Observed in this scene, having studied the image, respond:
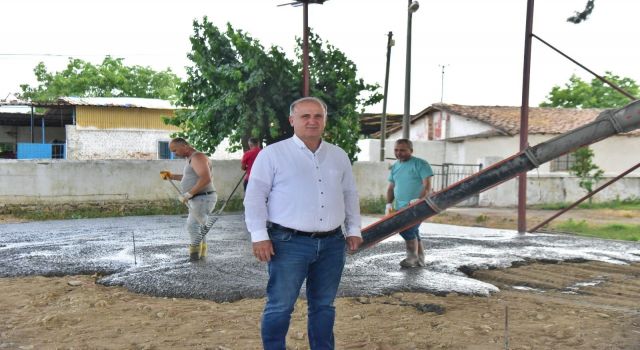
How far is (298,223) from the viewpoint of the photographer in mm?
3730

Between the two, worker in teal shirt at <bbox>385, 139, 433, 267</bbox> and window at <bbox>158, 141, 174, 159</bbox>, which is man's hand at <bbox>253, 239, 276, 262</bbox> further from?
window at <bbox>158, 141, 174, 159</bbox>

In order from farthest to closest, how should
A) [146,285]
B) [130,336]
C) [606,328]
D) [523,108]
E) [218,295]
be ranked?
[523,108]
[146,285]
[218,295]
[606,328]
[130,336]

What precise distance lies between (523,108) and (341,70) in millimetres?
7026

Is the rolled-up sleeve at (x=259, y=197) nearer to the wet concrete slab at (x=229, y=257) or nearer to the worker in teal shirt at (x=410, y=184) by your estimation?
the wet concrete slab at (x=229, y=257)

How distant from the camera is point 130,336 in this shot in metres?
4.71

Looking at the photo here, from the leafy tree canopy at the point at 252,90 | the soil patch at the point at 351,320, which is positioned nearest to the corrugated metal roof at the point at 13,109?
the leafy tree canopy at the point at 252,90

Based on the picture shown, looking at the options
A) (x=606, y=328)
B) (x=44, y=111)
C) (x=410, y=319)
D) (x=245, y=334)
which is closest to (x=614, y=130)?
(x=606, y=328)

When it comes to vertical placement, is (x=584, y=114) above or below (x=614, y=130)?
above

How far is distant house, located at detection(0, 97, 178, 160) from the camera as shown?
28125 millimetres

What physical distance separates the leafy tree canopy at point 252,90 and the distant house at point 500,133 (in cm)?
884

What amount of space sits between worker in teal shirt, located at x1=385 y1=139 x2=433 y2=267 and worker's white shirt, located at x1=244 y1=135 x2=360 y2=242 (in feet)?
13.5

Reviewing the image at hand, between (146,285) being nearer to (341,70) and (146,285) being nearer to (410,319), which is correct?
(410,319)

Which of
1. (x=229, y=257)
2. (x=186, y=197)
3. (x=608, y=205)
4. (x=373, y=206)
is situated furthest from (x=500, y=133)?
(x=186, y=197)

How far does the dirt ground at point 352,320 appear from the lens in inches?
180
